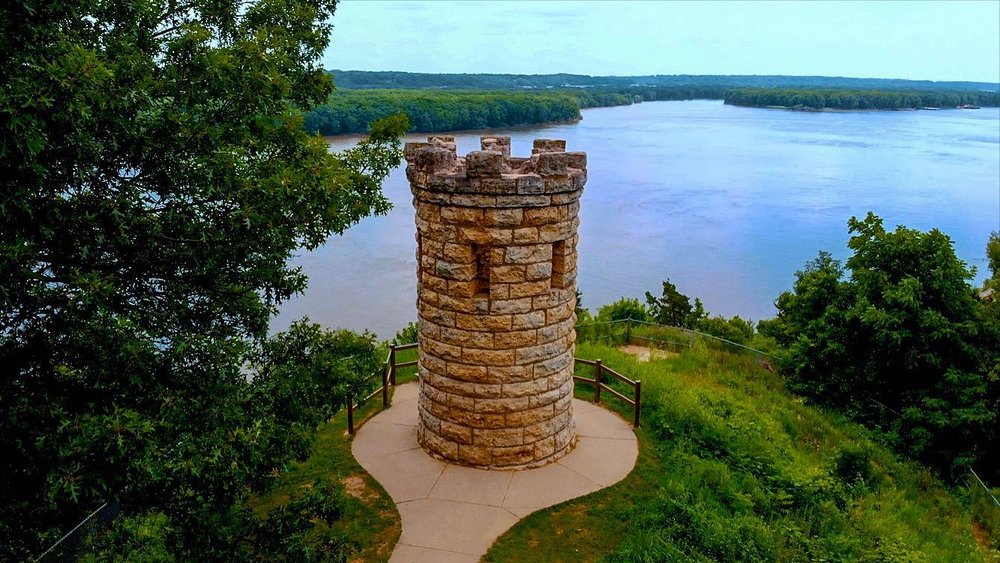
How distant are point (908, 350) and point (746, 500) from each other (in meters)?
6.61

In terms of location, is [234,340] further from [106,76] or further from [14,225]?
[106,76]

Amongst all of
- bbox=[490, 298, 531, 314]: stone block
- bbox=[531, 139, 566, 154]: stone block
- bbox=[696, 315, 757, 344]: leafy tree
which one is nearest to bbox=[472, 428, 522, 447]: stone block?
bbox=[490, 298, 531, 314]: stone block

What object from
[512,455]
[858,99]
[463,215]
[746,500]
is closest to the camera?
[463,215]

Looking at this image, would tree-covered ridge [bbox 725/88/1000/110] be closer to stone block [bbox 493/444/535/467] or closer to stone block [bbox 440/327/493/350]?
stone block [bbox 493/444/535/467]

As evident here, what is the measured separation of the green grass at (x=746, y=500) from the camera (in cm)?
842

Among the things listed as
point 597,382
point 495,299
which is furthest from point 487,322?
point 597,382

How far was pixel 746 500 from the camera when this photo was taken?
9.52 meters

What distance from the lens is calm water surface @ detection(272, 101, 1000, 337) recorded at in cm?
2930

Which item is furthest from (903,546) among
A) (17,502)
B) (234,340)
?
(17,502)

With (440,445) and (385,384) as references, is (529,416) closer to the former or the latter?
(440,445)

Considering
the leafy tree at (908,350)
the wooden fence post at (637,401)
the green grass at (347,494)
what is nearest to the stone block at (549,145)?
the wooden fence post at (637,401)

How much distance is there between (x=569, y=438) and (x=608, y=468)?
0.70 m

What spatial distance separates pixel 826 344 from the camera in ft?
50.3

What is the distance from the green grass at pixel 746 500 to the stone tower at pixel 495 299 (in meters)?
1.31
